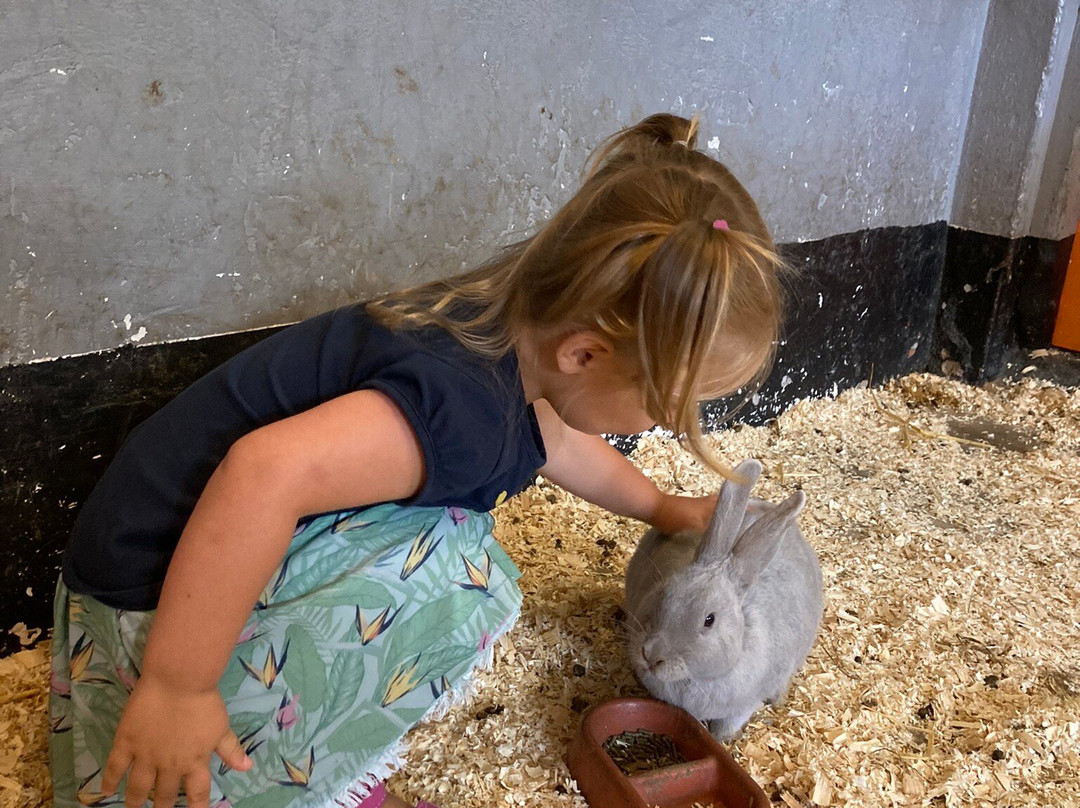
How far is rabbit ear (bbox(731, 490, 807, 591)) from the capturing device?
147cm

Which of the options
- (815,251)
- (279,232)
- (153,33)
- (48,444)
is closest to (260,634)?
(48,444)

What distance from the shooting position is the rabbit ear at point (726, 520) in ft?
4.82

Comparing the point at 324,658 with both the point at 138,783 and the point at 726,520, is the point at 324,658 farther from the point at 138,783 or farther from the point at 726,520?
the point at 726,520

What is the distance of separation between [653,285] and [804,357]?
217 cm

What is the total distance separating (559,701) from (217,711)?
735 mm

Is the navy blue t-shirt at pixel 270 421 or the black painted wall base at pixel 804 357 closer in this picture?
the navy blue t-shirt at pixel 270 421

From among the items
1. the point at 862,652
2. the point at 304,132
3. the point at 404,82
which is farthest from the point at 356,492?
the point at 862,652

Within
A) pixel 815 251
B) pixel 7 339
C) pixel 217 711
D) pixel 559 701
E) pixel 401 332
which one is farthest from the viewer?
pixel 815 251

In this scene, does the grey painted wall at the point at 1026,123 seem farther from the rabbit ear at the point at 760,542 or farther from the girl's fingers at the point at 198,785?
the girl's fingers at the point at 198,785

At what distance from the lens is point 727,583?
149 centimetres

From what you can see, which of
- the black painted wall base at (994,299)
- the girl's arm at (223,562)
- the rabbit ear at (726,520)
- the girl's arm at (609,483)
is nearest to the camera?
the girl's arm at (223,562)

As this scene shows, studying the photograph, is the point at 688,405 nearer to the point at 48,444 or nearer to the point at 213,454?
the point at 213,454

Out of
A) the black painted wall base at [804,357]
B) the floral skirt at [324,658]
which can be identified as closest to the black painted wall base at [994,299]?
the black painted wall base at [804,357]

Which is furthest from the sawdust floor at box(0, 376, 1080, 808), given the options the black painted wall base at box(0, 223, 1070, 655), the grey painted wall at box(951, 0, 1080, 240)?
the grey painted wall at box(951, 0, 1080, 240)
